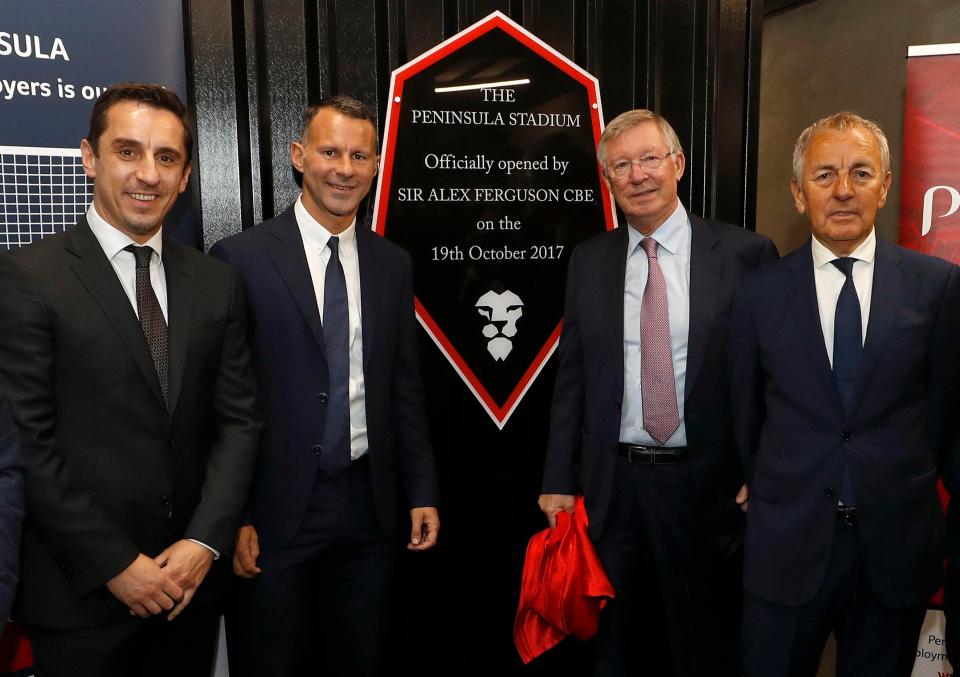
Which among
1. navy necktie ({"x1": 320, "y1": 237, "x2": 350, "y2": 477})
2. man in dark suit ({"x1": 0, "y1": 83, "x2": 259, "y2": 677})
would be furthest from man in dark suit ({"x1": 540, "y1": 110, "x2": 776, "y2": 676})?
man in dark suit ({"x1": 0, "y1": 83, "x2": 259, "y2": 677})

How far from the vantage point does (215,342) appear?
1.79 m

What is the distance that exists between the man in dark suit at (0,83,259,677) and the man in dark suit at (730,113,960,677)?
1.30 m

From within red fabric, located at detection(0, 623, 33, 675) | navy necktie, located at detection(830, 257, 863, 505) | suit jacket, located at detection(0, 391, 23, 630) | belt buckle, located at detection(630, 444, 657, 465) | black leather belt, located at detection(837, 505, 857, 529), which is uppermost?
navy necktie, located at detection(830, 257, 863, 505)

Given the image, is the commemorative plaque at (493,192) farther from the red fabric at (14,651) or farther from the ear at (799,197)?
the red fabric at (14,651)

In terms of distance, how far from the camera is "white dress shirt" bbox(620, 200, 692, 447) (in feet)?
7.23

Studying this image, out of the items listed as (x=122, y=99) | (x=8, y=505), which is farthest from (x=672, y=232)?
(x=8, y=505)

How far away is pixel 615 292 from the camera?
227 cm

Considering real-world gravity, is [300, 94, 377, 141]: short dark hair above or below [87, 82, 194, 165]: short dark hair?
above

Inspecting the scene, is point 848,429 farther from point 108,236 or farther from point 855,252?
point 108,236

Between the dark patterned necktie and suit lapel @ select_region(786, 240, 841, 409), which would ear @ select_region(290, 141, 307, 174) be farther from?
suit lapel @ select_region(786, 240, 841, 409)

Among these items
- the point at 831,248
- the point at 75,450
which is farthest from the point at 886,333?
the point at 75,450

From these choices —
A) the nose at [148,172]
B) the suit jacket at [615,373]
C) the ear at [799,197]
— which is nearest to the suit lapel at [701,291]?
the suit jacket at [615,373]

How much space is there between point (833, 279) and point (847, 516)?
0.58m

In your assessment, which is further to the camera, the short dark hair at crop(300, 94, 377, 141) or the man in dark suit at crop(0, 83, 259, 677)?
the short dark hair at crop(300, 94, 377, 141)
